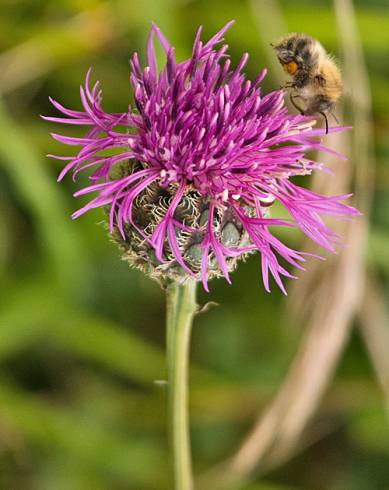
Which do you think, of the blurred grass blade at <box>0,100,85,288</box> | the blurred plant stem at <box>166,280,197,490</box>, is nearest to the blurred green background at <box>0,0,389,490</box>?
the blurred grass blade at <box>0,100,85,288</box>

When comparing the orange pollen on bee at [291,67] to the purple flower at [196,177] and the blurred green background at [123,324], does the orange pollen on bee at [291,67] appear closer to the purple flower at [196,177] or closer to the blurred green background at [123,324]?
the purple flower at [196,177]

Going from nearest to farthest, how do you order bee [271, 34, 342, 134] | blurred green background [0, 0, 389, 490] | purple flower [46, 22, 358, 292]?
purple flower [46, 22, 358, 292], bee [271, 34, 342, 134], blurred green background [0, 0, 389, 490]

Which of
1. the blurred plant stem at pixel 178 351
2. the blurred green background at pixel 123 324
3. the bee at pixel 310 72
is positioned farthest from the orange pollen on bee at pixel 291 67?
the blurred green background at pixel 123 324

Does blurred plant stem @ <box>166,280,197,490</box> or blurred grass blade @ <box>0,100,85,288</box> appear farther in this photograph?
blurred grass blade @ <box>0,100,85,288</box>

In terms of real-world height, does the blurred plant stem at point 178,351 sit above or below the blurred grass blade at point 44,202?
below

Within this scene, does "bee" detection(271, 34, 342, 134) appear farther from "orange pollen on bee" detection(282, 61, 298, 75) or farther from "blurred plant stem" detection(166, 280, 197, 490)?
"blurred plant stem" detection(166, 280, 197, 490)

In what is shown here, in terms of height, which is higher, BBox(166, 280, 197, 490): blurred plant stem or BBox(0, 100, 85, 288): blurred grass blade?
BBox(0, 100, 85, 288): blurred grass blade

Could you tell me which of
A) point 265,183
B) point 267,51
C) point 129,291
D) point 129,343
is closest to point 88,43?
point 267,51
